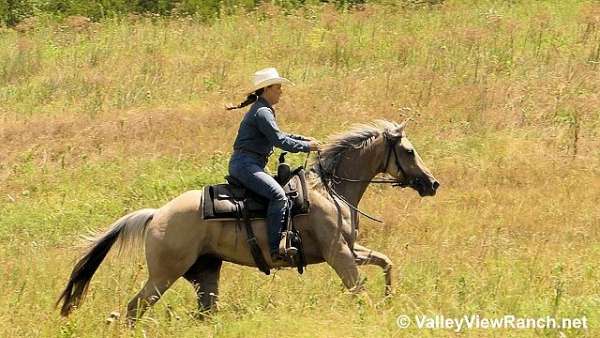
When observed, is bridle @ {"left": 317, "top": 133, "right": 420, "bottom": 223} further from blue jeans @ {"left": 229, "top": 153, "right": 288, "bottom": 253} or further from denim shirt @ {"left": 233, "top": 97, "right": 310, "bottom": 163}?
blue jeans @ {"left": 229, "top": 153, "right": 288, "bottom": 253}

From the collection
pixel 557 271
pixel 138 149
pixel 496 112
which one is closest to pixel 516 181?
pixel 496 112

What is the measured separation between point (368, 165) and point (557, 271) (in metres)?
2.07

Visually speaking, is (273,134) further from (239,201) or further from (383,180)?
(383,180)

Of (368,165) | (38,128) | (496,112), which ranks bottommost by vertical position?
(38,128)

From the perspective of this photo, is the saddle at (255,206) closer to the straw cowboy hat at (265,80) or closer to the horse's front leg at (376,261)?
the horse's front leg at (376,261)

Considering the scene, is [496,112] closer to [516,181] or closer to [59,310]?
[516,181]

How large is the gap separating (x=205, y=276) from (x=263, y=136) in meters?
1.48

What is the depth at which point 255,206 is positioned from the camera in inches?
356

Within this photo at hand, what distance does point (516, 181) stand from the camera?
44.6 feet

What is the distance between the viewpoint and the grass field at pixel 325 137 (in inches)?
338

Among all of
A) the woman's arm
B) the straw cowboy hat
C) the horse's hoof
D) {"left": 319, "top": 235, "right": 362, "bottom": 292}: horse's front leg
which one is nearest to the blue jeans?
the woman's arm

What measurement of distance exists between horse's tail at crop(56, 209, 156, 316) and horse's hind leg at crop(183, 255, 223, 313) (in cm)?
64

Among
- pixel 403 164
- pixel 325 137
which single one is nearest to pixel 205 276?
pixel 403 164

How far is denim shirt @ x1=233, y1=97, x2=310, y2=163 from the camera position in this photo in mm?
8828
